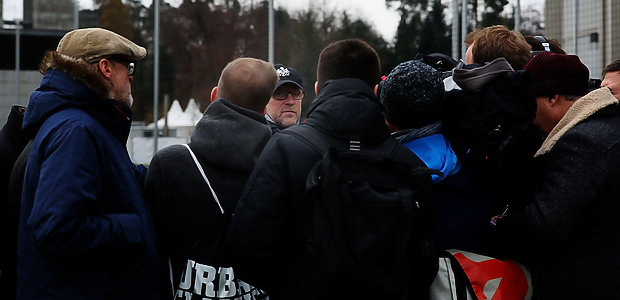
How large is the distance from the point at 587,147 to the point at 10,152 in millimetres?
2414

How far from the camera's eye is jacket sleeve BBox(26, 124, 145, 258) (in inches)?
74.6

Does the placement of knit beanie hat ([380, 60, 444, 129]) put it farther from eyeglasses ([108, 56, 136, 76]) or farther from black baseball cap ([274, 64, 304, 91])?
black baseball cap ([274, 64, 304, 91])

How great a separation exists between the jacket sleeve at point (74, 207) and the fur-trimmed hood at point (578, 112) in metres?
1.47

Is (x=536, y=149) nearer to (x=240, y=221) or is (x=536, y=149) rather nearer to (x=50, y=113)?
(x=240, y=221)

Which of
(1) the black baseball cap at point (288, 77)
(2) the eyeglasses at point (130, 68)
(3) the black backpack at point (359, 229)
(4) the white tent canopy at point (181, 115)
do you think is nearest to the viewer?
(3) the black backpack at point (359, 229)

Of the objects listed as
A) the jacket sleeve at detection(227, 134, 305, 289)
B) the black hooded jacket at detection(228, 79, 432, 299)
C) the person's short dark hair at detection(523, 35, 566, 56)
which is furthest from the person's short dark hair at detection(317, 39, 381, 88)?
the person's short dark hair at detection(523, 35, 566, 56)

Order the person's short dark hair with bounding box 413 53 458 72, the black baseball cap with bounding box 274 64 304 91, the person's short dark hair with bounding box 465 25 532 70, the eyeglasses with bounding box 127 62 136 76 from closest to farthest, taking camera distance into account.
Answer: the eyeglasses with bounding box 127 62 136 76 → the person's short dark hair with bounding box 465 25 532 70 → the person's short dark hair with bounding box 413 53 458 72 → the black baseball cap with bounding box 274 64 304 91

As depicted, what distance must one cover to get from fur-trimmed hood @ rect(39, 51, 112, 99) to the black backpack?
2.65 feet

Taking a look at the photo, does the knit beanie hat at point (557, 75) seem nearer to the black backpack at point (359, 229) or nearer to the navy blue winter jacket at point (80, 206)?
the black backpack at point (359, 229)

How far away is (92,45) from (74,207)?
63cm

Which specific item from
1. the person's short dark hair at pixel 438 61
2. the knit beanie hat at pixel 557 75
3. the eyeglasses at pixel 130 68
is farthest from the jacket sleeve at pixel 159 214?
the knit beanie hat at pixel 557 75

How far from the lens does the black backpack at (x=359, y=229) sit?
6.19 feet

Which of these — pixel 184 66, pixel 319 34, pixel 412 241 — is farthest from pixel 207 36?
pixel 412 241

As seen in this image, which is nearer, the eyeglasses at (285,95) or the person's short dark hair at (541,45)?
the person's short dark hair at (541,45)
